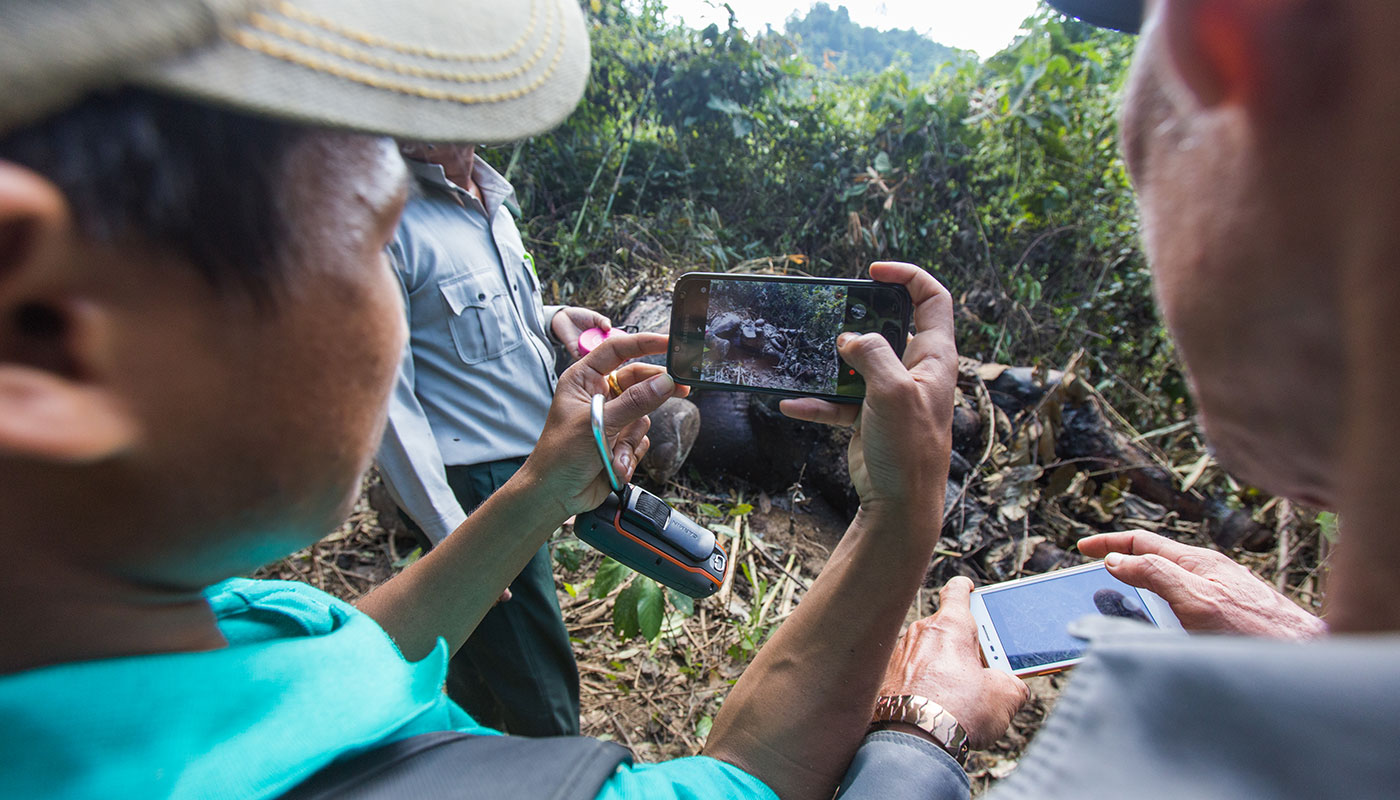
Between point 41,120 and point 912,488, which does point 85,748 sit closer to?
point 41,120

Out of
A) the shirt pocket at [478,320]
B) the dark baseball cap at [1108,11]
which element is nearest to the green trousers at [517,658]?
the shirt pocket at [478,320]

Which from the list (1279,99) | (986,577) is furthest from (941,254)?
(1279,99)

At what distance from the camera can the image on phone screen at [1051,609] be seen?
1.37 m

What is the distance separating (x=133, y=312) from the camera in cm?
45

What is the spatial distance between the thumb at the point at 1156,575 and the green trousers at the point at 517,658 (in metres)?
1.72

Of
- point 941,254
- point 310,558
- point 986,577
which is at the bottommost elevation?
point 310,558

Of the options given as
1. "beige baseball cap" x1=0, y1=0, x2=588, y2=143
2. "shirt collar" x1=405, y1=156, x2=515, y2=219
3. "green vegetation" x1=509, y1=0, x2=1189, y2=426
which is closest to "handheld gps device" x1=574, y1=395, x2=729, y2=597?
"beige baseball cap" x1=0, y1=0, x2=588, y2=143

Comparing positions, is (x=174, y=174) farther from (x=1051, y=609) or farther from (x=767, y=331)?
(x=1051, y=609)

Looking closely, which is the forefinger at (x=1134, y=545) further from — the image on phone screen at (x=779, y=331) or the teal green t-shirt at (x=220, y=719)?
the teal green t-shirt at (x=220, y=719)

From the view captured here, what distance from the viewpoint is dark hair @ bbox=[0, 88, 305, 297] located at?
0.41m

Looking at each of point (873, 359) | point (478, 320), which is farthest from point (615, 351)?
point (478, 320)

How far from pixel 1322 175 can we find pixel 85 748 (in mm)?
1089

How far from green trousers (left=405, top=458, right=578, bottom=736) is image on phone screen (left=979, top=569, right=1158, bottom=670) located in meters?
1.47

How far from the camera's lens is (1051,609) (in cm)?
143
